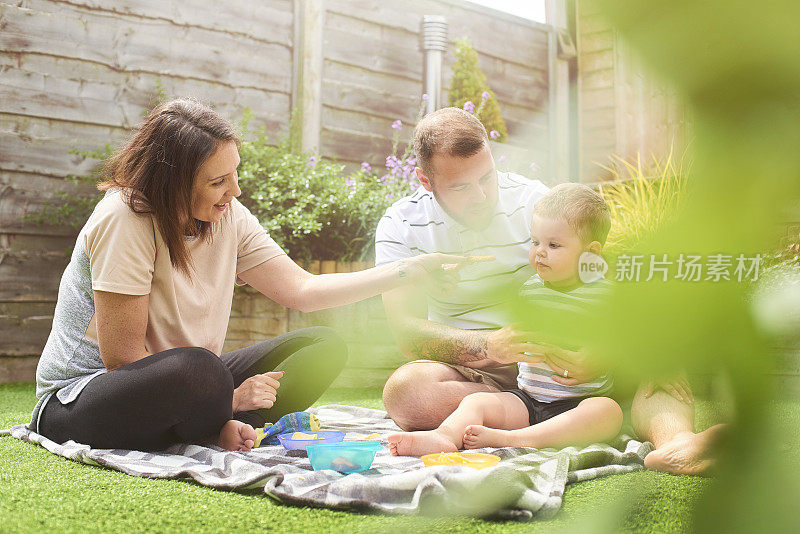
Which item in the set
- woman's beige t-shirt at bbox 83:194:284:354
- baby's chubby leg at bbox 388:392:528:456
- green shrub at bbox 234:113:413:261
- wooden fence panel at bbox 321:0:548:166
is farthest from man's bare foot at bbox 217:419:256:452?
wooden fence panel at bbox 321:0:548:166

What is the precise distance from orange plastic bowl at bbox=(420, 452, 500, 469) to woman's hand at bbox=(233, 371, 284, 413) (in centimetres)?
61

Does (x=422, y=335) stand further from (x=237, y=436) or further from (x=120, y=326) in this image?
(x=120, y=326)

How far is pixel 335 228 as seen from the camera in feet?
12.0

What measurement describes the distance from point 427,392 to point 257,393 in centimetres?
45

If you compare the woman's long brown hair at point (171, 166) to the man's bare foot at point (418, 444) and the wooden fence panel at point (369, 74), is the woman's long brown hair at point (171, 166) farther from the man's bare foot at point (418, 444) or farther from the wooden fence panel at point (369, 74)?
the wooden fence panel at point (369, 74)

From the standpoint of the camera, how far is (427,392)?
190cm

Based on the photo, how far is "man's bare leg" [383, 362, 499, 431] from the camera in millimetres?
1901

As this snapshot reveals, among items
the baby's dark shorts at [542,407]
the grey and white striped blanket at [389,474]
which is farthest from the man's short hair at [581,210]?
the baby's dark shorts at [542,407]

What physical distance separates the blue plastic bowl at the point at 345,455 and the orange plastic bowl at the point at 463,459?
0.11 m

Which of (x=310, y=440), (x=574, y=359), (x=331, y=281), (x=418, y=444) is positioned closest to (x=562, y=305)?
(x=574, y=359)

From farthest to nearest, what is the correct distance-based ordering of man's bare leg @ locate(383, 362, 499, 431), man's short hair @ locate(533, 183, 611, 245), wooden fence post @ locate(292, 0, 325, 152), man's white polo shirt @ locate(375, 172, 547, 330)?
wooden fence post @ locate(292, 0, 325, 152), man's bare leg @ locate(383, 362, 499, 431), man's white polo shirt @ locate(375, 172, 547, 330), man's short hair @ locate(533, 183, 611, 245)

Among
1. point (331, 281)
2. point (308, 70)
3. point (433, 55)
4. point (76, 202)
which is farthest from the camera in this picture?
point (433, 55)

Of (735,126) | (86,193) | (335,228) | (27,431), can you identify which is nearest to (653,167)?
(735,126)

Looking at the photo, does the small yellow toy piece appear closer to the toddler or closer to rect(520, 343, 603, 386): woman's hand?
the toddler
